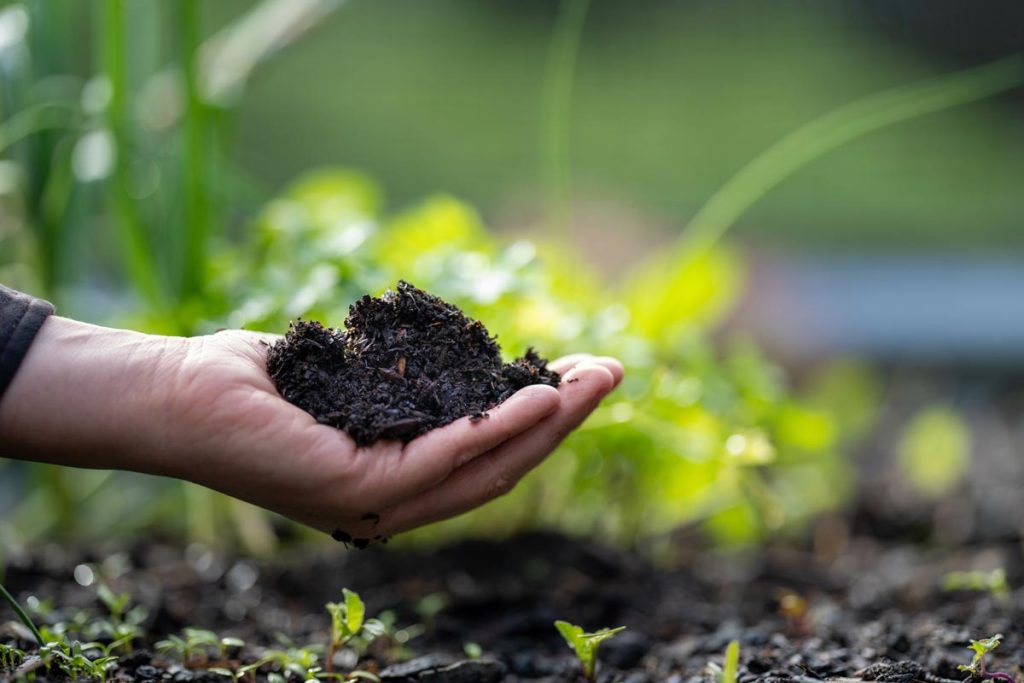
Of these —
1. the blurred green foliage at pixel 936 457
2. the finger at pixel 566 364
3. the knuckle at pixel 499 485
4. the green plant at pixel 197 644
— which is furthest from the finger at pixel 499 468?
the blurred green foliage at pixel 936 457

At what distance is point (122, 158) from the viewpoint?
1622 mm

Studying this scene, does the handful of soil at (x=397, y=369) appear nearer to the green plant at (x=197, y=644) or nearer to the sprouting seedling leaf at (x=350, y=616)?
the sprouting seedling leaf at (x=350, y=616)

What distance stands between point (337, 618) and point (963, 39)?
527 centimetres

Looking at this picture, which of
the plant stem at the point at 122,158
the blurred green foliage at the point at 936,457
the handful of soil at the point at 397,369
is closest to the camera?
the handful of soil at the point at 397,369

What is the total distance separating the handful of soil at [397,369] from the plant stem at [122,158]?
0.70m

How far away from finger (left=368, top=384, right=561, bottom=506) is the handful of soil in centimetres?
2

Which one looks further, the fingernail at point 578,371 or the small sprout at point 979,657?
the fingernail at point 578,371

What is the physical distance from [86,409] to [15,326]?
0.39 ft

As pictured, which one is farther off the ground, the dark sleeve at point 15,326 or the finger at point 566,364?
the finger at point 566,364

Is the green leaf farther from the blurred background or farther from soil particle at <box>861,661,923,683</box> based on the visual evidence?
soil particle at <box>861,661,923,683</box>

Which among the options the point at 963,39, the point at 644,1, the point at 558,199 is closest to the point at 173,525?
the point at 558,199

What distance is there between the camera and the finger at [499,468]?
1006mm

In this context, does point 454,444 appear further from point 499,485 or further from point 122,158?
point 122,158

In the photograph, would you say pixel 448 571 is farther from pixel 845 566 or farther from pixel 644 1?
pixel 644 1
